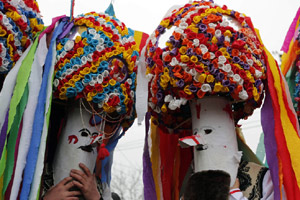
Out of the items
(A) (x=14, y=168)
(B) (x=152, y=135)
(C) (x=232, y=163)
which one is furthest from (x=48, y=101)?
(C) (x=232, y=163)

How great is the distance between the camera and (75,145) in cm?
276

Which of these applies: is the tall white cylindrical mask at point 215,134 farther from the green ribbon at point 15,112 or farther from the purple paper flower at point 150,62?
the green ribbon at point 15,112

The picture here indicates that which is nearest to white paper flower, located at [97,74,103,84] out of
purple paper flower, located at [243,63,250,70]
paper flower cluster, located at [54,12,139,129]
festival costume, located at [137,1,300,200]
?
paper flower cluster, located at [54,12,139,129]

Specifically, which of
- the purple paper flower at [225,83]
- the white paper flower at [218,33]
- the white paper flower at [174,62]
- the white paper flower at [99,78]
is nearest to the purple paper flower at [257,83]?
the purple paper flower at [225,83]

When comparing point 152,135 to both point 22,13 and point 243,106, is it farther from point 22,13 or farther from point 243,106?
point 22,13

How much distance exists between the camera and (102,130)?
112 inches

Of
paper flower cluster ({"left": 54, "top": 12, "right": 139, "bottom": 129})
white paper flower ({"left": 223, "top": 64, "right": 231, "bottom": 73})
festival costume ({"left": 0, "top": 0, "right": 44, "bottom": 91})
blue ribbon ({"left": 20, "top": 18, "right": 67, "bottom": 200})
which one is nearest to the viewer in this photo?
white paper flower ({"left": 223, "top": 64, "right": 231, "bottom": 73})

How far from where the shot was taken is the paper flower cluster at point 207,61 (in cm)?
238

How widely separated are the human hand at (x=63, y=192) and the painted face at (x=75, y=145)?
0.04 metres

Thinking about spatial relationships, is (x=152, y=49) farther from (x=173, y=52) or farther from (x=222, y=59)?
(x=222, y=59)

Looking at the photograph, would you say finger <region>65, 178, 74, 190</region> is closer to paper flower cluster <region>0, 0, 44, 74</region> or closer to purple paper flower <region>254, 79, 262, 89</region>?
paper flower cluster <region>0, 0, 44, 74</region>

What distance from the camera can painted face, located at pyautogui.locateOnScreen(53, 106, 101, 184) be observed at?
108 inches

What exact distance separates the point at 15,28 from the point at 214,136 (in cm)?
120

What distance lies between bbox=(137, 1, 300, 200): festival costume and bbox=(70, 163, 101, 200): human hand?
48cm
